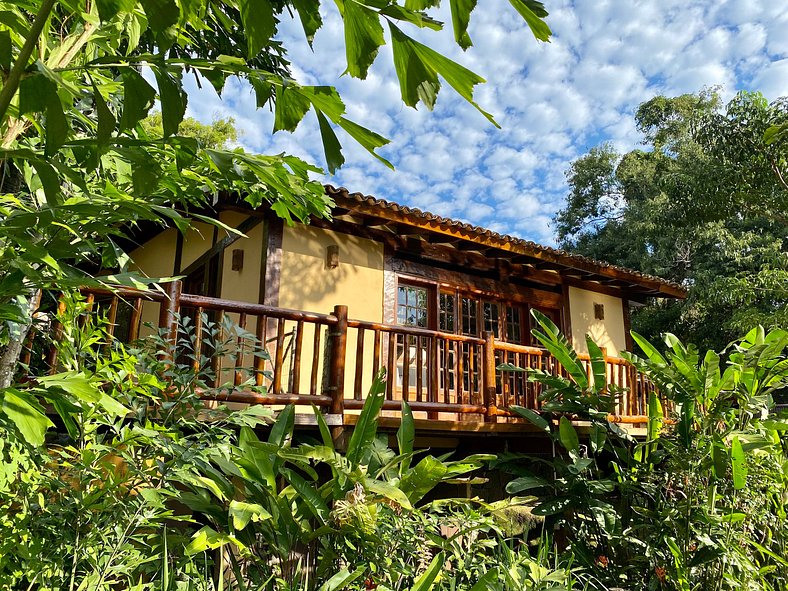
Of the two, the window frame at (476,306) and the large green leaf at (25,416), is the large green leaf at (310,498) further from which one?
the window frame at (476,306)

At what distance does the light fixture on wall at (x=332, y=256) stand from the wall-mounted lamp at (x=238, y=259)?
109 centimetres

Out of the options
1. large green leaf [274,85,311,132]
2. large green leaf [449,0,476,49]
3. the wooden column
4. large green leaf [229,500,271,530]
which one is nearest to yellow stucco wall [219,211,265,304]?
the wooden column

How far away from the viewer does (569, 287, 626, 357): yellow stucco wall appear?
9.55 m

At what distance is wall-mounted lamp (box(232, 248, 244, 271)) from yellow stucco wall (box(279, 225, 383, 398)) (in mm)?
708

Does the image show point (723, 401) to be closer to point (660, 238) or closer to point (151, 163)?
point (151, 163)

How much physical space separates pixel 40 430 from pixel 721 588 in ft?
12.2

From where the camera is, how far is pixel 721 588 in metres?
3.28

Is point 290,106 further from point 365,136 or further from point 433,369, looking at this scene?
point 433,369

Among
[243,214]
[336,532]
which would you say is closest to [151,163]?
[336,532]

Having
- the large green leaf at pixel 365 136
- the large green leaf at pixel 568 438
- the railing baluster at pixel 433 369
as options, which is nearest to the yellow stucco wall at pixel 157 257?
the railing baluster at pixel 433 369

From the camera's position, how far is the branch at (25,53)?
664 mm

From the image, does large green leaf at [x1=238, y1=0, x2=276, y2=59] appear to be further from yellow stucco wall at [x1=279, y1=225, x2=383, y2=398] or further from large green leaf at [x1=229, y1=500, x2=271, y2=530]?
yellow stucco wall at [x1=279, y1=225, x2=383, y2=398]

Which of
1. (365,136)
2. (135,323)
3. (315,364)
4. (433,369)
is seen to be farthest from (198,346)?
(365,136)

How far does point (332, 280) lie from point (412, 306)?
1.40 metres
